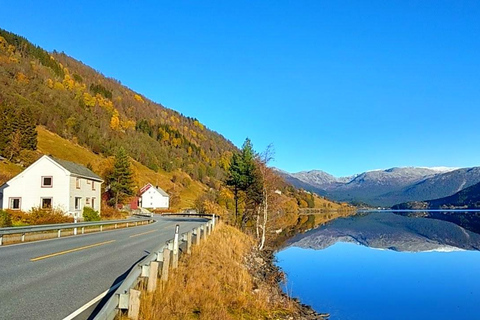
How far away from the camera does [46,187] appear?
47.8 m

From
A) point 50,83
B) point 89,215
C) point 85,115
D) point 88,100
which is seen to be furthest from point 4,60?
point 89,215

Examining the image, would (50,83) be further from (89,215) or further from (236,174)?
(236,174)

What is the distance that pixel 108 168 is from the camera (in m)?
78.2

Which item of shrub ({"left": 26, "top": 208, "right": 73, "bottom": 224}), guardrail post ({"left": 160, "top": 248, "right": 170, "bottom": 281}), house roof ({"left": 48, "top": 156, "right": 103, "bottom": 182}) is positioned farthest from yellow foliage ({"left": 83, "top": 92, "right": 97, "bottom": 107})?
guardrail post ({"left": 160, "top": 248, "right": 170, "bottom": 281})

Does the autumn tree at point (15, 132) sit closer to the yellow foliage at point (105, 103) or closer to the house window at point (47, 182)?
the house window at point (47, 182)

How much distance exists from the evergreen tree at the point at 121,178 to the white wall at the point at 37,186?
25.8 m

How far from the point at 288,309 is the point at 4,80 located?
124 meters

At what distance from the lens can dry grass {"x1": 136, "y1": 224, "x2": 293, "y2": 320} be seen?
8.45m

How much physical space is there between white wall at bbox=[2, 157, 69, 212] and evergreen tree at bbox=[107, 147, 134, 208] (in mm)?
25840

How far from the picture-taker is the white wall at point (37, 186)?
47312 millimetres

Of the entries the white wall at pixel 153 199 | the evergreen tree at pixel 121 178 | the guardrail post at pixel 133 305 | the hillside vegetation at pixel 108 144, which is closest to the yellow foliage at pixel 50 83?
the hillside vegetation at pixel 108 144

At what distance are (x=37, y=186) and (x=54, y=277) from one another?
42450 mm

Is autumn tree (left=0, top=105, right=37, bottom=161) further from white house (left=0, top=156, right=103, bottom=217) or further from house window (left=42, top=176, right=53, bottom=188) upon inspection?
house window (left=42, top=176, right=53, bottom=188)

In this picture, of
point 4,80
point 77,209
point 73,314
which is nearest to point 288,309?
point 73,314
